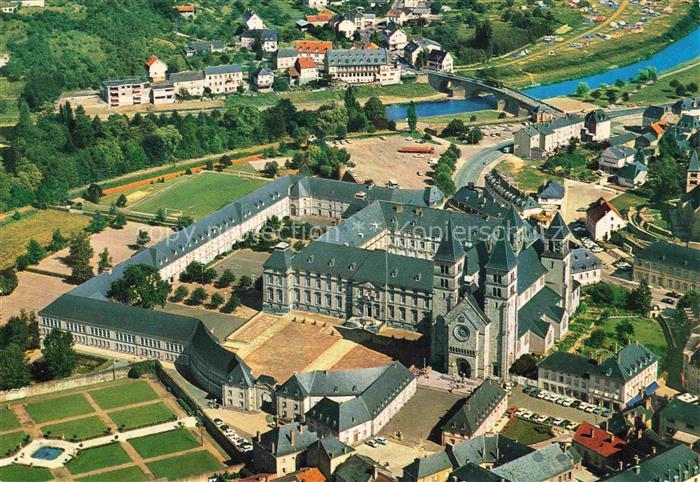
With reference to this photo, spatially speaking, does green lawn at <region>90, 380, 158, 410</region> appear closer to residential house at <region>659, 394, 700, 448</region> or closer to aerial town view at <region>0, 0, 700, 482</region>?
aerial town view at <region>0, 0, 700, 482</region>

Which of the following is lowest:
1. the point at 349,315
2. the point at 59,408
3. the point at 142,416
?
the point at 59,408

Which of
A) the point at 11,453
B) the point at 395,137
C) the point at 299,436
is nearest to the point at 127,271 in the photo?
the point at 11,453

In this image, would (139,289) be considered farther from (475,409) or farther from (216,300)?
(475,409)

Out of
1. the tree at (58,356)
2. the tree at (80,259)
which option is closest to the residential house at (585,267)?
the tree at (58,356)

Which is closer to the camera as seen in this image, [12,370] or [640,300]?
[12,370]

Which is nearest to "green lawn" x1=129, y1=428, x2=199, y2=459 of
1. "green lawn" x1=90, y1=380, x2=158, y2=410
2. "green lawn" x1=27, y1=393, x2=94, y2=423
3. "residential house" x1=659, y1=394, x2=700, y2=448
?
"green lawn" x1=90, y1=380, x2=158, y2=410

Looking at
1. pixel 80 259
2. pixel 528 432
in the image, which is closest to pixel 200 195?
pixel 80 259
